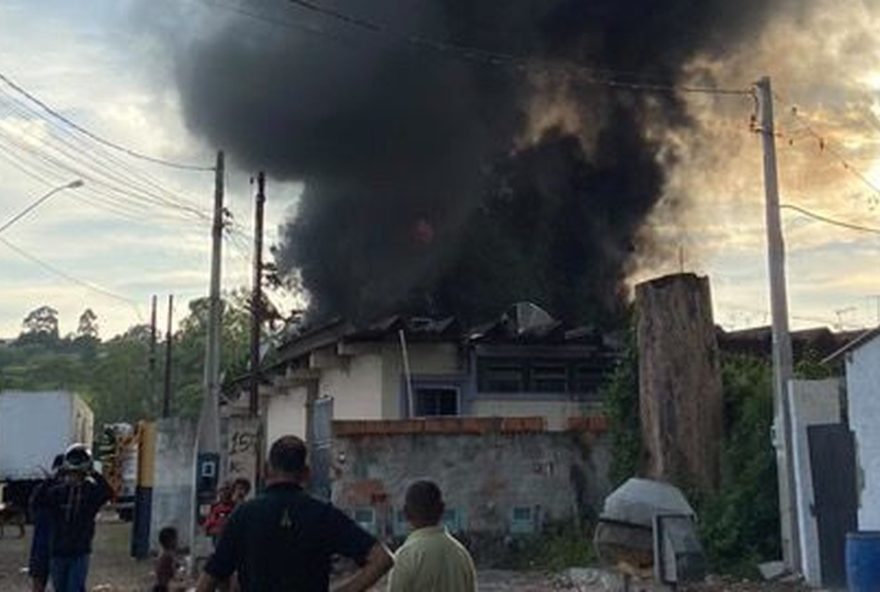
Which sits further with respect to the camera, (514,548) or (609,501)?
(514,548)

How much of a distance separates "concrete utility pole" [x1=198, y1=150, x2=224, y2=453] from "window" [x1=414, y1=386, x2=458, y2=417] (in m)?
3.88

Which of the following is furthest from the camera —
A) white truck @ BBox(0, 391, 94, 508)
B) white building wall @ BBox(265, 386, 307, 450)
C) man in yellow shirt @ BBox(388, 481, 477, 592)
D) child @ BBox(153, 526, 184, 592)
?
white truck @ BBox(0, 391, 94, 508)

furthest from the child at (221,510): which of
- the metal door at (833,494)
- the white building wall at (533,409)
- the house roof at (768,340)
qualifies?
the house roof at (768,340)

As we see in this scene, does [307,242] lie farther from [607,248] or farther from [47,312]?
[47,312]

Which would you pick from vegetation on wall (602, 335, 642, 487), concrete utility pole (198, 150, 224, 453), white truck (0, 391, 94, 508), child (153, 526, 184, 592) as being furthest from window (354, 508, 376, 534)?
white truck (0, 391, 94, 508)

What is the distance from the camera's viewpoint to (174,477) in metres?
20.0

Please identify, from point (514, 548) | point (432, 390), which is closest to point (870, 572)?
point (514, 548)

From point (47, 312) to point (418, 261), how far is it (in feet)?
267

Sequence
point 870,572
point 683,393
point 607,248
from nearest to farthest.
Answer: point 870,572
point 683,393
point 607,248

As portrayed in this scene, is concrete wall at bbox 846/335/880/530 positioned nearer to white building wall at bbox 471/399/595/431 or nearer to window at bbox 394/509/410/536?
window at bbox 394/509/410/536

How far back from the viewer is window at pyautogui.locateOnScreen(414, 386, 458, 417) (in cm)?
2053

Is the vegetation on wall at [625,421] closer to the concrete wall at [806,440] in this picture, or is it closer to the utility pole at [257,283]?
the concrete wall at [806,440]

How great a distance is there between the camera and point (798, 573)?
12547mm

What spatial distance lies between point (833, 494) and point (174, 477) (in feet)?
37.3
